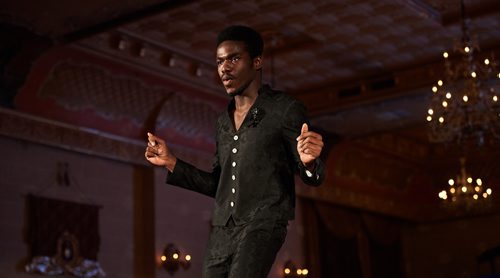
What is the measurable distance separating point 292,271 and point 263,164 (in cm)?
1104

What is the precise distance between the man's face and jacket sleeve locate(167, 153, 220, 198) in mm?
326

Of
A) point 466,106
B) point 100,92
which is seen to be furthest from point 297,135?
point 100,92

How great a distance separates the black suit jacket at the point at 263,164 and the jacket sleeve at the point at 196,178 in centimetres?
7

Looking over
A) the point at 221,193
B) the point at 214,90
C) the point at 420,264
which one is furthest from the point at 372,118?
the point at 221,193

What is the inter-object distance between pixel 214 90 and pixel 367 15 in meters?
2.93

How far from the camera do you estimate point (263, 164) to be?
11.2 feet

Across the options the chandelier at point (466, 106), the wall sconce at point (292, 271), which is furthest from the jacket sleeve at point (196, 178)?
the wall sconce at point (292, 271)

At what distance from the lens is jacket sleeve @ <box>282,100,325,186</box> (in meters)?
3.28

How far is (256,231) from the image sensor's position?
3.31 metres

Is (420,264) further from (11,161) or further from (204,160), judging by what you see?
(11,161)

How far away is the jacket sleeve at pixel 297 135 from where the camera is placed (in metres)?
3.28

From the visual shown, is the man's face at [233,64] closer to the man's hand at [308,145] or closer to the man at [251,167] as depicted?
the man at [251,167]

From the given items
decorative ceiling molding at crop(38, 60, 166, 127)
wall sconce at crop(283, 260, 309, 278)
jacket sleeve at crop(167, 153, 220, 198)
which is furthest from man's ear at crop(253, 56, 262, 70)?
wall sconce at crop(283, 260, 309, 278)

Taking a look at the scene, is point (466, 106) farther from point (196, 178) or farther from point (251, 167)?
point (251, 167)
